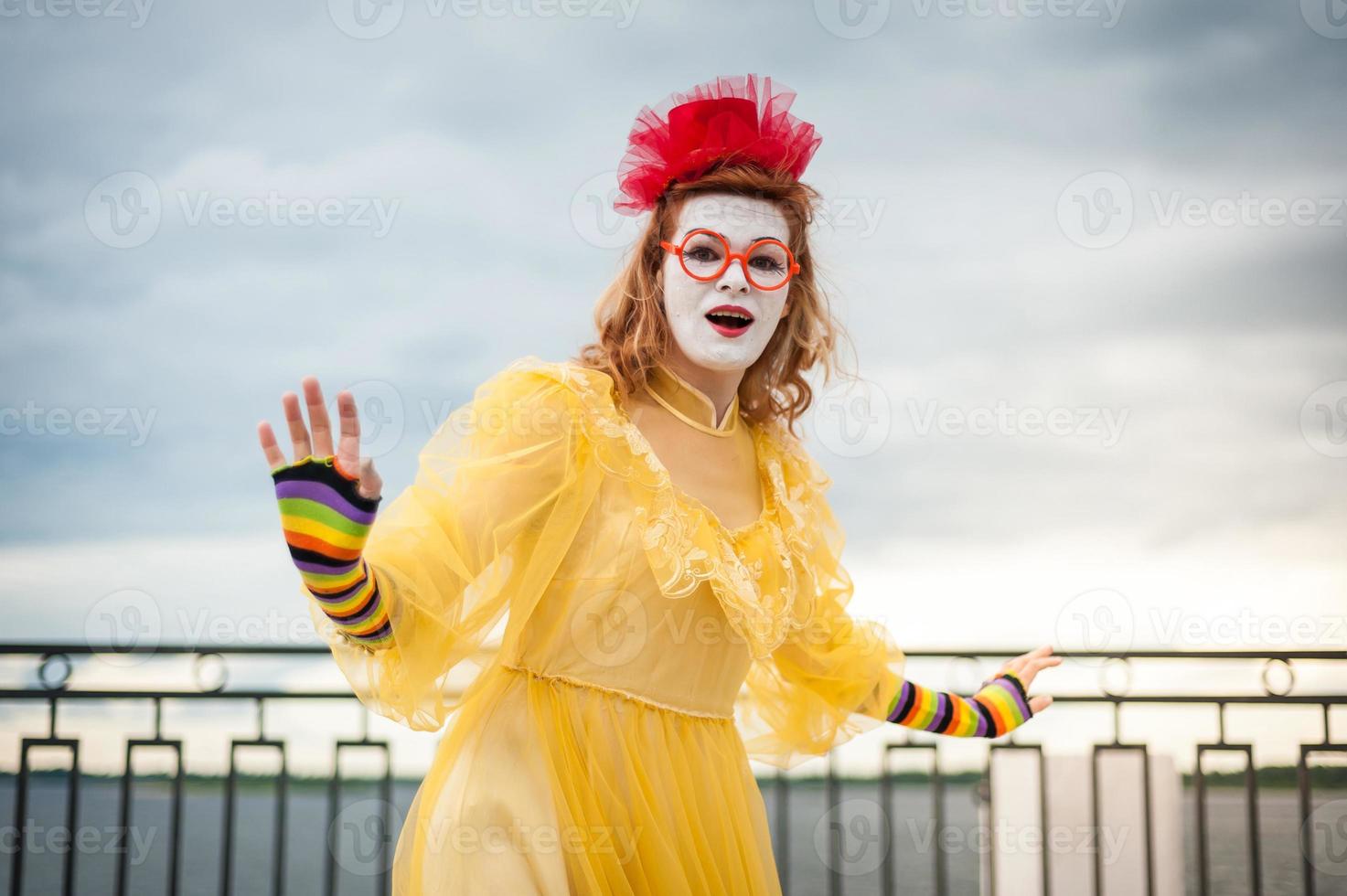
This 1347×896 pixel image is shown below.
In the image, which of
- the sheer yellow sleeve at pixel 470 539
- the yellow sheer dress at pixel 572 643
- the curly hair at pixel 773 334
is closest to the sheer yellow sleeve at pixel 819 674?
the curly hair at pixel 773 334

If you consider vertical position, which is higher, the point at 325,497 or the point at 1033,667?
the point at 325,497

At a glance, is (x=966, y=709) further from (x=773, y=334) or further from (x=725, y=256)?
(x=725, y=256)

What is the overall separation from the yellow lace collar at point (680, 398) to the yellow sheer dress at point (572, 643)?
2 cm

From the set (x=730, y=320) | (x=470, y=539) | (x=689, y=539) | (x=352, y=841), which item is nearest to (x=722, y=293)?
(x=730, y=320)

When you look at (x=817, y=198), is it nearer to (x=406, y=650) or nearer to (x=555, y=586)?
(x=555, y=586)

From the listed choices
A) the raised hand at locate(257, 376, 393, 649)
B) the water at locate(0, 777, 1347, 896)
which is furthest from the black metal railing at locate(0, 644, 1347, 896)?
the raised hand at locate(257, 376, 393, 649)

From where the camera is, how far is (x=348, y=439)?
4.42 feet

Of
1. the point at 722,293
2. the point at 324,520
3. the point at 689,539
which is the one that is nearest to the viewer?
the point at 324,520

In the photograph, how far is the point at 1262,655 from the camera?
9.70 ft

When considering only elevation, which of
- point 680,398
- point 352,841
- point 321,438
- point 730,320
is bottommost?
point 352,841

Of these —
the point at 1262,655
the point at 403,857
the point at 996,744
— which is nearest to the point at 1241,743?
the point at 1262,655

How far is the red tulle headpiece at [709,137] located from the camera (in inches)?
71.7

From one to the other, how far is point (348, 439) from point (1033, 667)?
5.09ft

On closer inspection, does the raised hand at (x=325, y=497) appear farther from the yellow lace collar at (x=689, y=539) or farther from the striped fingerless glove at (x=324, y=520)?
the yellow lace collar at (x=689, y=539)
